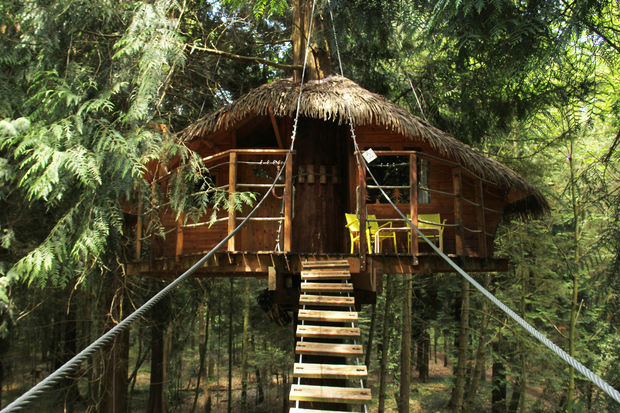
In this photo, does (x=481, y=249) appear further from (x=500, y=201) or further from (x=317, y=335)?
(x=317, y=335)

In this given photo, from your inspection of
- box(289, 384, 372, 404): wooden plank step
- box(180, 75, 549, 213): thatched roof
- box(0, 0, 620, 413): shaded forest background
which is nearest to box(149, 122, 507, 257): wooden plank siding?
box(180, 75, 549, 213): thatched roof

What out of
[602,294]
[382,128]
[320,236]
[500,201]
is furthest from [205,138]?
[602,294]

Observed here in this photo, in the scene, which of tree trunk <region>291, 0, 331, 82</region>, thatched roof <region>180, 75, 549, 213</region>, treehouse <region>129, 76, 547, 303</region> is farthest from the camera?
tree trunk <region>291, 0, 331, 82</region>

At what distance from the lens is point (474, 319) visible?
1556 centimetres

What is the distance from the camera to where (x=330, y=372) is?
171 inches

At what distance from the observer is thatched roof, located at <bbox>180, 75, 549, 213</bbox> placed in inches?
266

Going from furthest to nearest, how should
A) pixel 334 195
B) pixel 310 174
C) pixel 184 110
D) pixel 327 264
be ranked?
pixel 184 110
pixel 334 195
pixel 310 174
pixel 327 264

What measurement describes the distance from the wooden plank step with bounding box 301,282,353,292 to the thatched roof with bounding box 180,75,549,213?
2.42 m

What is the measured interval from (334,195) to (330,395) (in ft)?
14.0

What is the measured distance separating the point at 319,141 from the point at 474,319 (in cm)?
1059

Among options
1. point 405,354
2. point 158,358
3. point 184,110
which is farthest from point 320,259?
point 158,358

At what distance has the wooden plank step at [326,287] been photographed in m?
5.30

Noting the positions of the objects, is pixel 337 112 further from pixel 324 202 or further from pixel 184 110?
pixel 184 110

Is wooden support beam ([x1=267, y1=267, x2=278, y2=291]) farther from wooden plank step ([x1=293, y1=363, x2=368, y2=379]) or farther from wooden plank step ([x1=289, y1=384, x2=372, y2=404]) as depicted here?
wooden plank step ([x1=289, y1=384, x2=372, y2=404])
